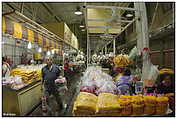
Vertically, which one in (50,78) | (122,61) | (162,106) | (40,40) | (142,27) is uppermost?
(142,27)

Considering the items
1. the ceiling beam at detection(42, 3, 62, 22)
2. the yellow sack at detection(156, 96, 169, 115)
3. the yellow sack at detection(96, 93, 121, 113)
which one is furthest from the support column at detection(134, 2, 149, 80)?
the ceiling beam at detection(42, 3, 62, 22)

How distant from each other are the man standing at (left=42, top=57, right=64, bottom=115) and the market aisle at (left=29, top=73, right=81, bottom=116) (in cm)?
6

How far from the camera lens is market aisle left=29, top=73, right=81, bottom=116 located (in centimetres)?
108

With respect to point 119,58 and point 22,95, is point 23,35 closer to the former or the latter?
point 22,95

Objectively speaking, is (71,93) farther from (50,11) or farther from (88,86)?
(50,11)

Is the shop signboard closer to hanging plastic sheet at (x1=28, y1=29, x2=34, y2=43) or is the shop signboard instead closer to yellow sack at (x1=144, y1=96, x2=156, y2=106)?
hanging plastic sheet at (x1=28, y1=29, x2=34, y2=43)

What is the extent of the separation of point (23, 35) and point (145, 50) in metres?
1.02

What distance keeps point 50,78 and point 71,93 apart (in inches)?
8.0

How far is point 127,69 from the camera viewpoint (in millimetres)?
1676

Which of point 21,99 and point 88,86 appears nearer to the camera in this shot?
point 21,99

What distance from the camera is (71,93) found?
131 cm

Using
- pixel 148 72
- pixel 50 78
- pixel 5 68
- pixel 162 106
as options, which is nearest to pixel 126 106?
pixel 162 106

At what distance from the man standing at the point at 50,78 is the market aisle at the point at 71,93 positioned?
0.19 feet

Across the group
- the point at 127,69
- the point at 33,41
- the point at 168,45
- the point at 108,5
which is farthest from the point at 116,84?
the point at 33,41
